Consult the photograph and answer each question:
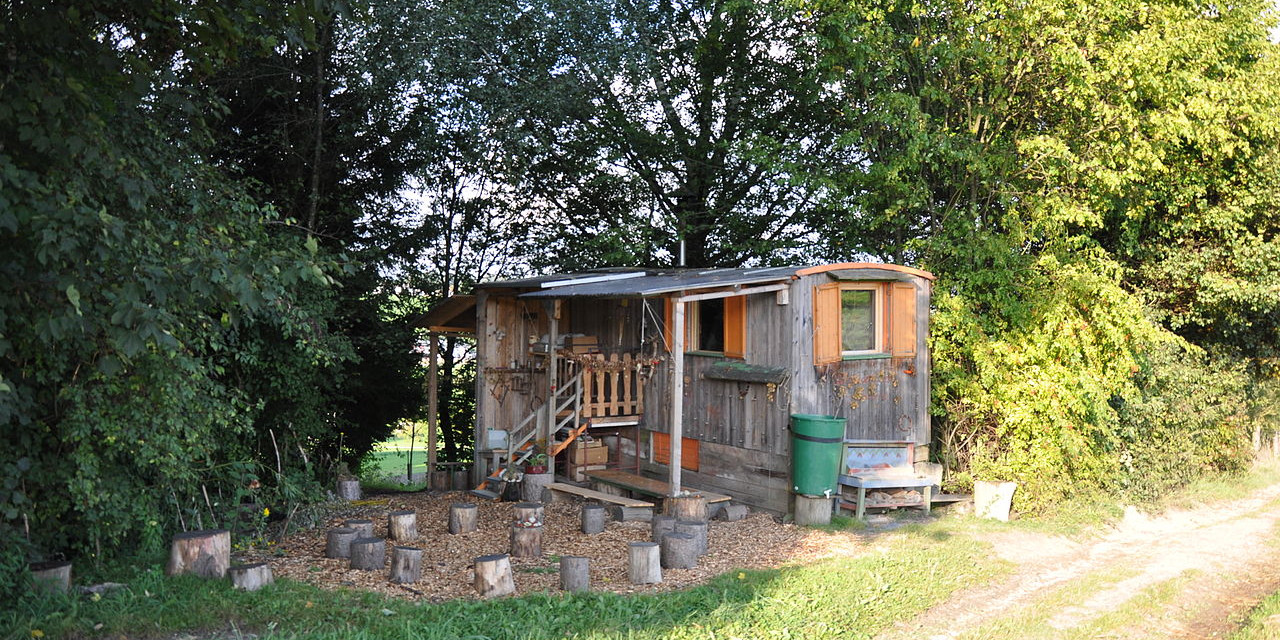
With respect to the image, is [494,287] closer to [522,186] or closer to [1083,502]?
[522,186]

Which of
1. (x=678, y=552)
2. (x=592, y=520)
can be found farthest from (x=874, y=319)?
(x=678, y=552)

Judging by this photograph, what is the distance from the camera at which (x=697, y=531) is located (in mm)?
8797

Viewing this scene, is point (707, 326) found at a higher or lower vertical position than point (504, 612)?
higher

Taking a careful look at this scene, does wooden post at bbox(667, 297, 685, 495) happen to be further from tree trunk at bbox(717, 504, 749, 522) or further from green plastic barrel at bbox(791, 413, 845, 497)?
green plastic barrel at bbox(791, 413, 845, 497)

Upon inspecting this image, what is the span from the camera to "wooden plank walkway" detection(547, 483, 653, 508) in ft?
35.0

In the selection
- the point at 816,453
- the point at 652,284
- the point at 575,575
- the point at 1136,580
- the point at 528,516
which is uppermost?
the point at 652,284

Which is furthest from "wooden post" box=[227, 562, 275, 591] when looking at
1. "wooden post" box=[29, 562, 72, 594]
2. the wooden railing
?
the wooden railing

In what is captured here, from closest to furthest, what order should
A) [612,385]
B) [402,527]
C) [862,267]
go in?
1. [402,527]
2. [862,267]
3. [612,385]

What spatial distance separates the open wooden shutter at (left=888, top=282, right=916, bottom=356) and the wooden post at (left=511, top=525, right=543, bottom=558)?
5615 millimetres

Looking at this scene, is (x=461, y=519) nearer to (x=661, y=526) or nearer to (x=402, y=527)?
(x=402, y=527)

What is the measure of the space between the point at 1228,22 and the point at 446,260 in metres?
14.0

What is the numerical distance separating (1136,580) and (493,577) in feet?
20.3

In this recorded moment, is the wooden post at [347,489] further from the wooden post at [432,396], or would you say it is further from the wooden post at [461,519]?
the wooden post at [461,519]

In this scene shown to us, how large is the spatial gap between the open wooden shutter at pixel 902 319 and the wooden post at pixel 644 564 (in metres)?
5.44
